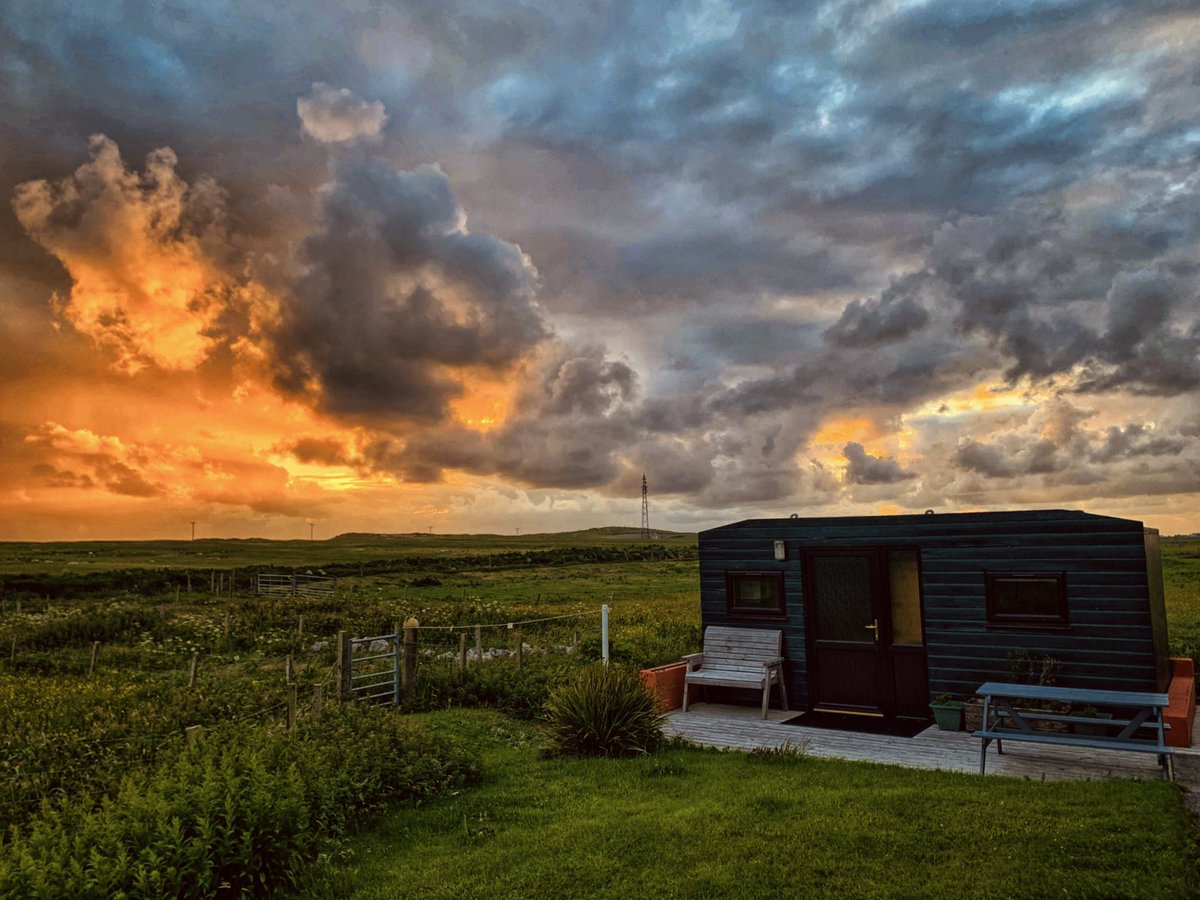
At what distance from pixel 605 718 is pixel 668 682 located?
3.03 meters

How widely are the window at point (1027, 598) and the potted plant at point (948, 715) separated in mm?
1312

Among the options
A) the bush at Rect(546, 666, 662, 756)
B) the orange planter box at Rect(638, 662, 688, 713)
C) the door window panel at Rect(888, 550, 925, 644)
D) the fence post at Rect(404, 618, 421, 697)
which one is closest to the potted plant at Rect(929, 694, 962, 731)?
the door window panel at Rect(888, 550, 925, 644)

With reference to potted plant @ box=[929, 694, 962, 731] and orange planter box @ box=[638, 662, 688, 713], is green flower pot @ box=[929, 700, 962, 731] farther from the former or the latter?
orange planter box @ box=[638, 662, 688, 713]

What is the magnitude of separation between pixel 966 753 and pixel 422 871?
6.93 m

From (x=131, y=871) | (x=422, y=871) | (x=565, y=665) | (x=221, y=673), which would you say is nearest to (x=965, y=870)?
(x=422, y=871)

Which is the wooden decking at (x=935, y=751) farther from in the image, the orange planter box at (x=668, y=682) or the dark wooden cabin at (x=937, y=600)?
the dark wooden cabin at (x=937, y=600)

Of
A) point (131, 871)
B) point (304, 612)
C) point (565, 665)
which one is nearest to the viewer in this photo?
point (131, 871)

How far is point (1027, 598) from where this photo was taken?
11312 mm

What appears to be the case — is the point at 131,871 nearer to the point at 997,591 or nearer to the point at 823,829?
the point at 823,829

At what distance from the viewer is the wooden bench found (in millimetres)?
12594

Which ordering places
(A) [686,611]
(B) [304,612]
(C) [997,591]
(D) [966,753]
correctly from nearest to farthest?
(D) [966,753] → (C) [997,591] → (A) [686,611] → (B) [304,612]

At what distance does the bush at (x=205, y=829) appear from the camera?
5.36 meters

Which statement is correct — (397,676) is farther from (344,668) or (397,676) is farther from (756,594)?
(756,594)

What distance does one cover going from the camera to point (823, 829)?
698 cm
